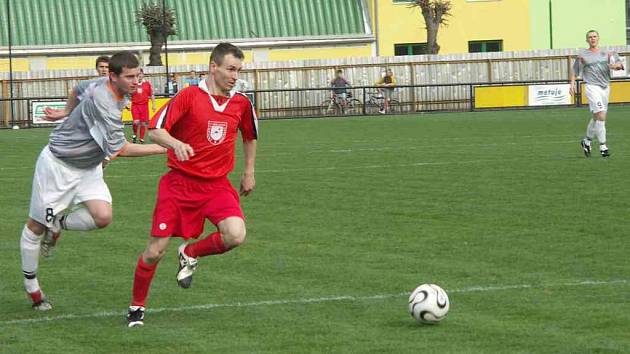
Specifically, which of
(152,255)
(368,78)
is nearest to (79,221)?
(152,255)

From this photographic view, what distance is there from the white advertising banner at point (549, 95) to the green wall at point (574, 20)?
671 inches

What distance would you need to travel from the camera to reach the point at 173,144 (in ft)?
27.4

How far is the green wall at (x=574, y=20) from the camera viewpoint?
6050 cm

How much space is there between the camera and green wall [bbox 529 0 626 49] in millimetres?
60500

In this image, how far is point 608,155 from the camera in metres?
22.2

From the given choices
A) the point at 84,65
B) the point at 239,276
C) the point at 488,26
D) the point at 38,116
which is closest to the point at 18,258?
the point at 239,276

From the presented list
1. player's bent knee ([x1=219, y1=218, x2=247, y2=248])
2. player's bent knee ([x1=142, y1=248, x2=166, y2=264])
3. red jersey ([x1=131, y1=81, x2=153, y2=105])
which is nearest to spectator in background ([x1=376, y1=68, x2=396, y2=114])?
red jersey ([x1=131, y1=81, x2=153, y2=105])

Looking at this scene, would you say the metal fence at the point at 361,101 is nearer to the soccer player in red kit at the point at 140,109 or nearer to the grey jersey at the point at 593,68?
the soccer player in red kit at the point at 140,109

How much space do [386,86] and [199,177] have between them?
3552 centimetres

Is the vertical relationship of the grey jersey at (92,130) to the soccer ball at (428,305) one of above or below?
above

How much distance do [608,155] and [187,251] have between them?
1437cm

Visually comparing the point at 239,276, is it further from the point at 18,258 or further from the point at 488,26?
the point at 488,26

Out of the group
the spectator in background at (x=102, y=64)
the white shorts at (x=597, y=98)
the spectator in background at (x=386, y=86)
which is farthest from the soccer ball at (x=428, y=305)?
the spectator in background at (x=386, y=86)

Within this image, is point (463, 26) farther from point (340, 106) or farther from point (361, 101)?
point (340, 106)
